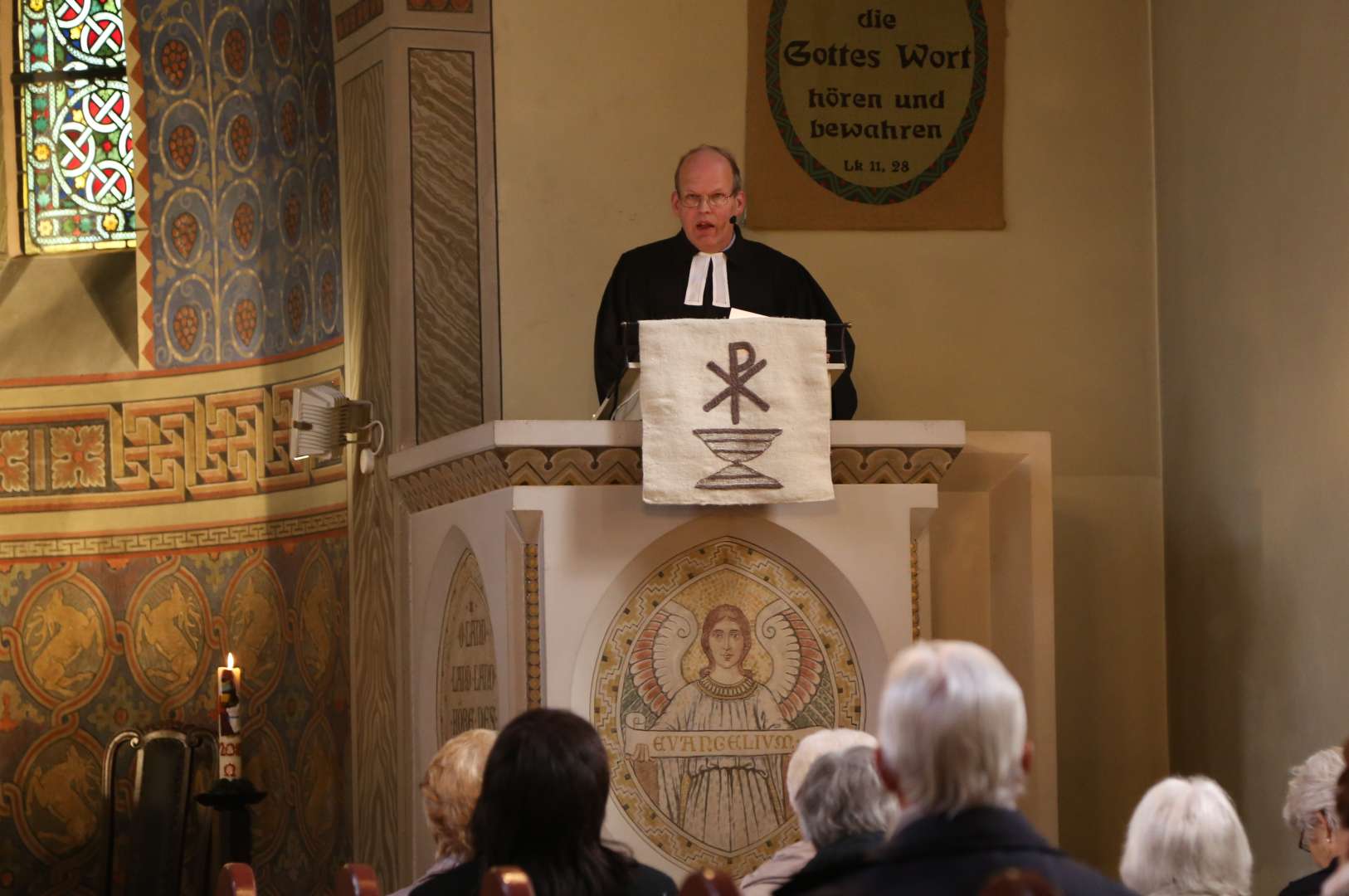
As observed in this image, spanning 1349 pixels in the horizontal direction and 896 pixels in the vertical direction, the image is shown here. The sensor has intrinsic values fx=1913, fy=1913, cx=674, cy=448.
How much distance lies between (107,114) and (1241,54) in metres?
5.36

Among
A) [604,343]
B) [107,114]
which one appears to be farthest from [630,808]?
[107,114]

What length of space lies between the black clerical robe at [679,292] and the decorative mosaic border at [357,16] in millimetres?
1907

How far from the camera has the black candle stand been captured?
6898mm

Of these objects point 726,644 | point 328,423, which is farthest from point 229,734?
point 726,644

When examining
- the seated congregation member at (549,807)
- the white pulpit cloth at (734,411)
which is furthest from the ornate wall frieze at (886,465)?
the seated congregation member at (549,807)

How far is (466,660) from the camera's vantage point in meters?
5.69

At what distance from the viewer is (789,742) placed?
535cm

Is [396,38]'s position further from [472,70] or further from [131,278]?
[131,278]

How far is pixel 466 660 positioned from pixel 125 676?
137 inches

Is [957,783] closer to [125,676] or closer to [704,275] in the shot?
[704,275]

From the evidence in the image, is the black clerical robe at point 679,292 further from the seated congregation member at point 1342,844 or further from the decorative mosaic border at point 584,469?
the seated congregation member at point 1342,844

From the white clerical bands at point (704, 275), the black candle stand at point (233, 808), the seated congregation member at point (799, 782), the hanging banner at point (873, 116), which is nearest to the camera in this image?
the seated congregation member at point (799, 782)

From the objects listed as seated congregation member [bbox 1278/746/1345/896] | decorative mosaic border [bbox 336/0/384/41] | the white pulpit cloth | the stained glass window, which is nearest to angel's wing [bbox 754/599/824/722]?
the white pulpit cloth

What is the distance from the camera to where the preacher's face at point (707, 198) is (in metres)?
5.92
